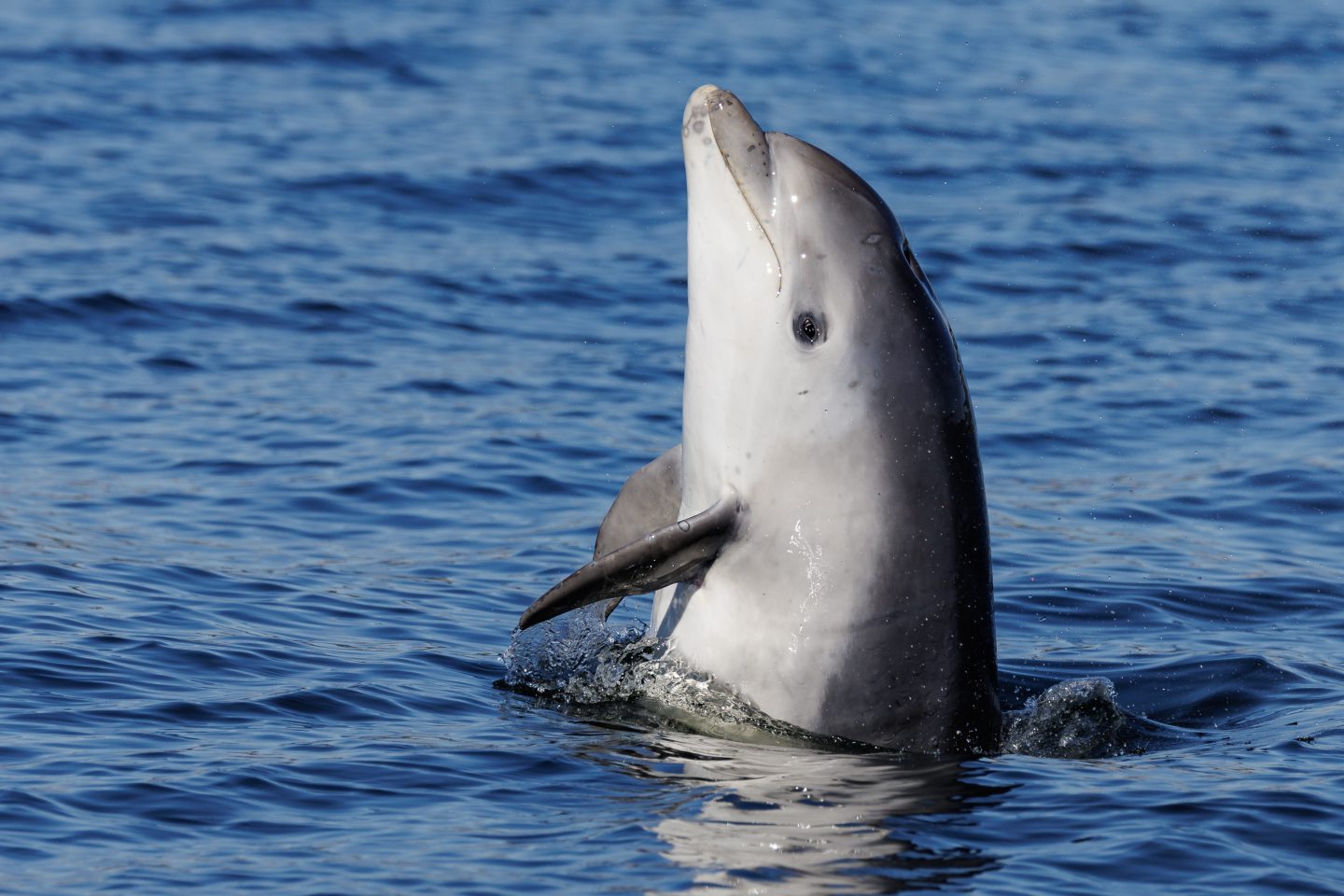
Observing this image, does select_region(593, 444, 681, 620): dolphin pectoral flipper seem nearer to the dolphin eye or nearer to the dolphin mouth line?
the dolphin eye

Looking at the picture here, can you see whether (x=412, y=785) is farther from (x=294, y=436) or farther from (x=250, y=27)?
(x=250, y=27)

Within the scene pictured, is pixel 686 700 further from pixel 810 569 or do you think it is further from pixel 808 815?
pixel 808 815

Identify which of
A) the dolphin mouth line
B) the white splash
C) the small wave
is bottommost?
the small wave

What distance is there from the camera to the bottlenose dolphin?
374 inches

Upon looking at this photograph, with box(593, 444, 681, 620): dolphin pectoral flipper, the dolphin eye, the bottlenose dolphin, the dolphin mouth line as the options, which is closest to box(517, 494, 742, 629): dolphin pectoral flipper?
the bottlenose dolphin

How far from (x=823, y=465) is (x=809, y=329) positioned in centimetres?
65

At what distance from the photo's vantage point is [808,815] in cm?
862

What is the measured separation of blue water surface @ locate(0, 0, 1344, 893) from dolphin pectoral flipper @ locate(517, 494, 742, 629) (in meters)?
0.77

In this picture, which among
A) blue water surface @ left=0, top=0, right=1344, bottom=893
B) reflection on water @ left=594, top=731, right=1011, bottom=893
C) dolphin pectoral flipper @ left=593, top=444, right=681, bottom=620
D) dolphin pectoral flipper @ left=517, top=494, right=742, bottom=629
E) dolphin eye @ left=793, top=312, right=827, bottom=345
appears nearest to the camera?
reflection on water @ left=594, top=731, right=1011, bottom=893

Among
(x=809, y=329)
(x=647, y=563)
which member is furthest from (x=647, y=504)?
(x=809, y=329)

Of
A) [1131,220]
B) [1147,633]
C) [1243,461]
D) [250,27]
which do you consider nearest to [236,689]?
[1147,633]

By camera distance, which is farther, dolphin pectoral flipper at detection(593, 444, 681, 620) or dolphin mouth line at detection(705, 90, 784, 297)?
dolphin pectoral flipper at detection(593, 444, 681, 620)

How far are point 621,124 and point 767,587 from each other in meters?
22.4

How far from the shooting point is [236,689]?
10664 millimetres
